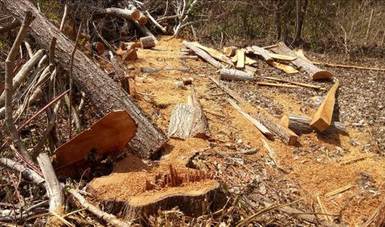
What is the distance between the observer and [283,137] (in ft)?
18.3

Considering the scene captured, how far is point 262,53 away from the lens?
8.34 metres

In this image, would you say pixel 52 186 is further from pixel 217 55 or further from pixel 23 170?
pixel 217 55

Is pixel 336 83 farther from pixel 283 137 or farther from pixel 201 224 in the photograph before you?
pixel 201 224

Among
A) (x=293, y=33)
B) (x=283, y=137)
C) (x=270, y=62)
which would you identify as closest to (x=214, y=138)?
(x=283, y=137)

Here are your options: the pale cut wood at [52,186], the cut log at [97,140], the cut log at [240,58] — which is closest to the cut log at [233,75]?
the cut log at [240,58]

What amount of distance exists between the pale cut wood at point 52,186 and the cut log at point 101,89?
78 cm

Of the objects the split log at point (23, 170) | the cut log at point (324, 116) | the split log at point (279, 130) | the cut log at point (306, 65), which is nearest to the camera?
the split log at point (23, 170)

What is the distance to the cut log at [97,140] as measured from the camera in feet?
13.1

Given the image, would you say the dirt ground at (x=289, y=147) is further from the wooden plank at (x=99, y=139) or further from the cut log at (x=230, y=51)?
the cut log at (x=230, y=51)

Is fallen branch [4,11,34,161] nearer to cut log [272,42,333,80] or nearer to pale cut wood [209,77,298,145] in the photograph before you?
pale cut wood [209,77,298,145]

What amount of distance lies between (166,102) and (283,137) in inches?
57.5

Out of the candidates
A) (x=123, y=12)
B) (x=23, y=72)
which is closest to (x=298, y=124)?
(x=23, y=72)

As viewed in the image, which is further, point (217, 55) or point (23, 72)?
point (217, 55)

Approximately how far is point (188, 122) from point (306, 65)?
10.7 feet
